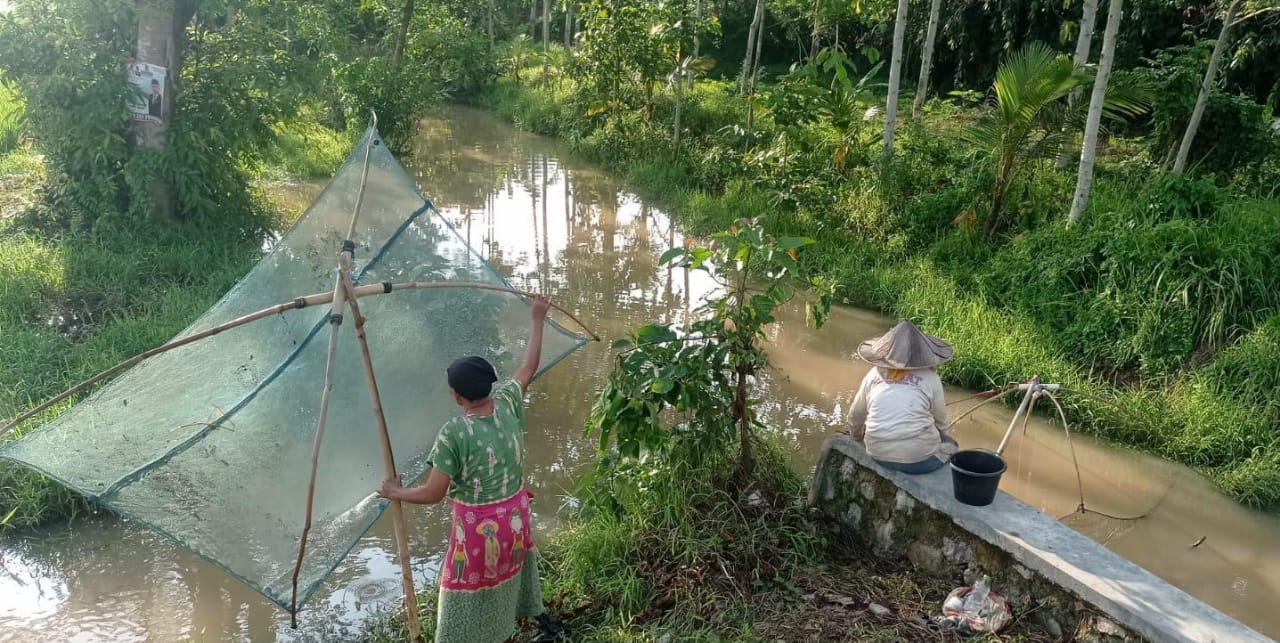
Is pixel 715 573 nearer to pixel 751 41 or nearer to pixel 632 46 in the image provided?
pixel 632 46

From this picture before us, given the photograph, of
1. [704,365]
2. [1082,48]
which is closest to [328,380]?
[704,365]

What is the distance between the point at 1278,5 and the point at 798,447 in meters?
5.78

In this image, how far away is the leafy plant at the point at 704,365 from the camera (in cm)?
346

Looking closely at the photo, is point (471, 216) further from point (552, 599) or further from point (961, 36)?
→ point (961, 36)

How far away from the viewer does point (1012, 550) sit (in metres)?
3.13

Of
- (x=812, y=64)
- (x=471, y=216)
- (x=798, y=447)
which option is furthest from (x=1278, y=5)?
(x=471, y=216)

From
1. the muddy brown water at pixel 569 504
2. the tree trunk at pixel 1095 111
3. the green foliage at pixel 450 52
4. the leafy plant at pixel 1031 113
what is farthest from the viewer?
the green foliage at pixel 450 52

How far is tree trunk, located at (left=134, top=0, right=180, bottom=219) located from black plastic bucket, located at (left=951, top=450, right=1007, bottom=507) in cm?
685

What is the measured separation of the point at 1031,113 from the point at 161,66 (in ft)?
24.6

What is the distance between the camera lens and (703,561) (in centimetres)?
349

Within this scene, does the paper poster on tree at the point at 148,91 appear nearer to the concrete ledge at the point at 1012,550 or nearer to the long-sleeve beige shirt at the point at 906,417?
the concrete ledge at the point at 1012,550

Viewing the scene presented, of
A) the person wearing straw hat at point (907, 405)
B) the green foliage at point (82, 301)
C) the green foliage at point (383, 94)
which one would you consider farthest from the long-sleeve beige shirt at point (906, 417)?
the green foliage at point (383, 94)

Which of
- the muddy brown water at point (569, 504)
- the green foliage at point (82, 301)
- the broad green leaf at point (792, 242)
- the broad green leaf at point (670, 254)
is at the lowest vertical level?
the muddy brown water at point (569, 504)

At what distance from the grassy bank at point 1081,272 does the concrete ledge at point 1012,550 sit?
1590 millimetres
